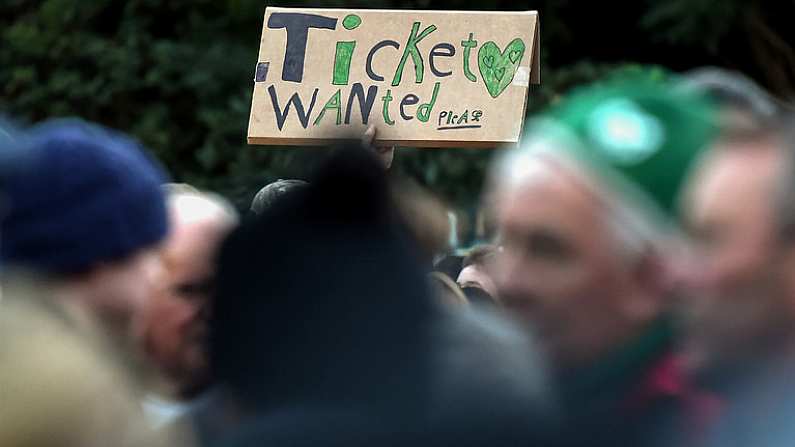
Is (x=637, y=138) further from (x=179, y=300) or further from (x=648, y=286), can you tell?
(x=179, y=300)

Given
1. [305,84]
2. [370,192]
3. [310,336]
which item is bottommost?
[305,84]

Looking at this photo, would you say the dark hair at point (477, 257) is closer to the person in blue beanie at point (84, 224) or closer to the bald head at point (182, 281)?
the bald head at point (182, 281)

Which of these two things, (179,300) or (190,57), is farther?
(190,57)

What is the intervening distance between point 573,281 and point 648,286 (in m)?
0.08

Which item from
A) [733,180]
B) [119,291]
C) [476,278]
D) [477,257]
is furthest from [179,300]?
[477,257]

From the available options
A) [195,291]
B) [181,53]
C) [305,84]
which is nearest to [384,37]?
[305,84]

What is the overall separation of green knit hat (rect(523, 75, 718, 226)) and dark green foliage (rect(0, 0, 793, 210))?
30.8 ft

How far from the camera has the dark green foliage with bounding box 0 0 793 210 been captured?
11.4 metres

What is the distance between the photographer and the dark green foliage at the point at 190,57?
11375 millimetres

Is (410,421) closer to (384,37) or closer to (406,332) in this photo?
(406,332)

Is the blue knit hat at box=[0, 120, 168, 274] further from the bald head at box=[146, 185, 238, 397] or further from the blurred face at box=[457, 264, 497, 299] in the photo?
the blurred face at box=[457, 264, 497, 299]

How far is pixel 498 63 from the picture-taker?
4914mm

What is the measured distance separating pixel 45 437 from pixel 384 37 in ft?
10.5

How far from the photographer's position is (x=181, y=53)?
11.9 m
